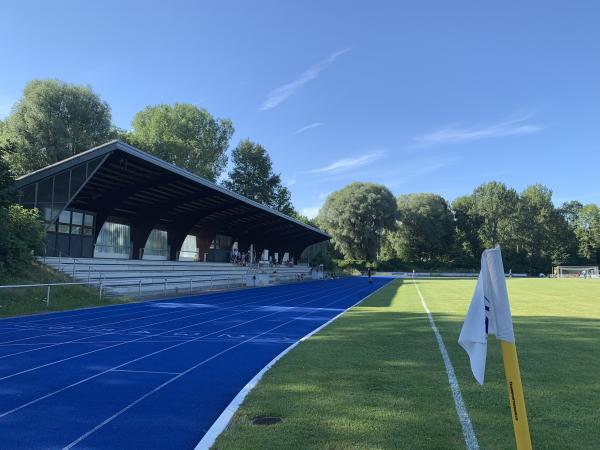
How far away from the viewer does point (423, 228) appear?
86688 millimetres

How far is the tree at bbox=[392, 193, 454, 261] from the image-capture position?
8681 centimetres

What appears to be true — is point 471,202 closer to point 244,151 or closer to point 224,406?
point 244,151

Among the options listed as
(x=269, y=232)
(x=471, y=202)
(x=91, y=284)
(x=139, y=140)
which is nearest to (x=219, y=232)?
(x=269, y=232)

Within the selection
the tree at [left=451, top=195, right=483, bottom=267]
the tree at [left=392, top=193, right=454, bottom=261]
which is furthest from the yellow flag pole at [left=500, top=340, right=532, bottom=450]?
the tree at [left=451, top=195, right=483, bottom=267]

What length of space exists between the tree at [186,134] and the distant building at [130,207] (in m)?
12.3

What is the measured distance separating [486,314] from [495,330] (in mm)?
118

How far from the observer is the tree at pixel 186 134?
49.8m

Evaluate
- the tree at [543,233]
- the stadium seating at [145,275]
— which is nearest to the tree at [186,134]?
the stadium seating at [145,275]

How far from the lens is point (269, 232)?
51.3m

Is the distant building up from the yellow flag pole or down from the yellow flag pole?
up

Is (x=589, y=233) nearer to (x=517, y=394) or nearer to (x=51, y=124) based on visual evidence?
(x=51, y=124)

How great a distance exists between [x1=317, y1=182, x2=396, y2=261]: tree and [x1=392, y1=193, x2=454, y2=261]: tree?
9866mm

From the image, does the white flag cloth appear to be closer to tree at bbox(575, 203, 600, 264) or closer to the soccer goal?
the soccer goal

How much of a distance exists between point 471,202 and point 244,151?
1943 inches
